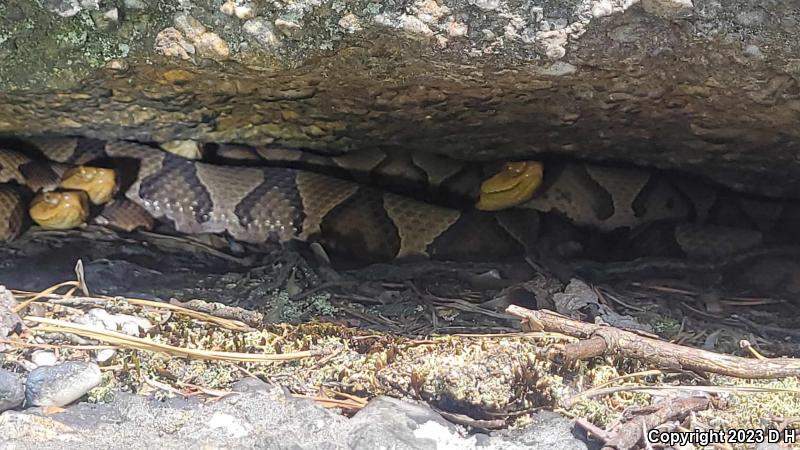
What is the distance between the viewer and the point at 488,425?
1.59 meters

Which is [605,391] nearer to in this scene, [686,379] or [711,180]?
[686,379]

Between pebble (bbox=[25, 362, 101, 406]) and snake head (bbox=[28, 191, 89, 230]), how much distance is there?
3.57 ft

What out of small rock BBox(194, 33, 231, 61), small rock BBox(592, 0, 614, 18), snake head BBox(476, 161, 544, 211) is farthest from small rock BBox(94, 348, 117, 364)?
snake head BBox(476, 161, 544, 211)

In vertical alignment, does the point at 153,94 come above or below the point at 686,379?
above

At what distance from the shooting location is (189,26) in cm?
169

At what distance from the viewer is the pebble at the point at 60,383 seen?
5.18 ft

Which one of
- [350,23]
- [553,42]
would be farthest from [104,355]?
[553,42]

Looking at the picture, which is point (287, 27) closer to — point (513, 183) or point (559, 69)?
point (559, 69)

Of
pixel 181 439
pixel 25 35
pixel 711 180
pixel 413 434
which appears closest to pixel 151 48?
pixel 25 35

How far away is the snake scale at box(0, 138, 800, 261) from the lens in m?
2.77

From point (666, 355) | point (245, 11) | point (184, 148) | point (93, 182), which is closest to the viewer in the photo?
point (245, 11)

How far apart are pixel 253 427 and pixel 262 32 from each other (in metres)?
0.83

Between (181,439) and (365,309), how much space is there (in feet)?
2.61

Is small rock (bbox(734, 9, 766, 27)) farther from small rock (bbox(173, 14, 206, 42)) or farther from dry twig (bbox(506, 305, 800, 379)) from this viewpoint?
small rock (bbox(173, 14, 206, 42))
